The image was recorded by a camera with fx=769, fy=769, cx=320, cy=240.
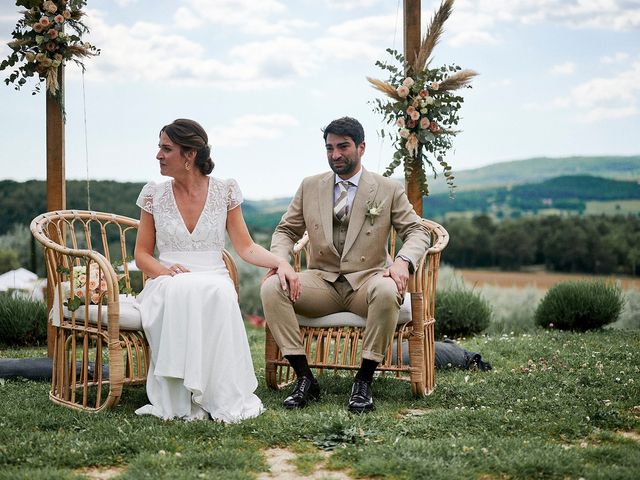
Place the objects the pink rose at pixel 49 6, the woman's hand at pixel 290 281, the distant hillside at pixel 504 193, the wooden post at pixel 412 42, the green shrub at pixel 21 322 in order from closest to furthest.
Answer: the woman's hand at pixel 290 281, the pink rose at pixel 49 6, the wooden post at pixel 412 42, the green shrub at pixel 21 322, the distant hillside at pixel 504 193

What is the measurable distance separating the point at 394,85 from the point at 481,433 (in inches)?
121

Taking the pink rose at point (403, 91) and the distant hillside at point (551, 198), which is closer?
the pink rose at point (403, 91)

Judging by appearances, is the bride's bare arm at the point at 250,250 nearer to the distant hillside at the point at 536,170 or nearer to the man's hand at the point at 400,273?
the man's hand at the point at 400,273

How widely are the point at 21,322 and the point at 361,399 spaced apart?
4269 millimetres

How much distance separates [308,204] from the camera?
5.02m

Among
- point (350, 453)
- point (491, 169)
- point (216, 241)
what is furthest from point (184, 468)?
point (491, 169)

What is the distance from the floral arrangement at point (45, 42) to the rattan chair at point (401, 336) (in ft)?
8.40

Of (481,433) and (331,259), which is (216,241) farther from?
(481,433)

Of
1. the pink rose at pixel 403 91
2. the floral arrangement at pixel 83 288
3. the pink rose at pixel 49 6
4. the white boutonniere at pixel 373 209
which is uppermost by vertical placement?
the pink rose at pixel 49 6

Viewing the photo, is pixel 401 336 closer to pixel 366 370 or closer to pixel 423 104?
pixel 366 370

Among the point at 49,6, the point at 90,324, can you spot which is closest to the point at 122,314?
the point at 90,324

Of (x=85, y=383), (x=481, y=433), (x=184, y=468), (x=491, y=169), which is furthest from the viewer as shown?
(x=491, y=169)

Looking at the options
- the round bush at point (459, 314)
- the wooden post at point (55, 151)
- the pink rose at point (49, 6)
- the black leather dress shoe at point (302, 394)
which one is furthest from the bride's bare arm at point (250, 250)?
the round bush at point (459, 314)

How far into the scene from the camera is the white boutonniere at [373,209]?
15.9ft
